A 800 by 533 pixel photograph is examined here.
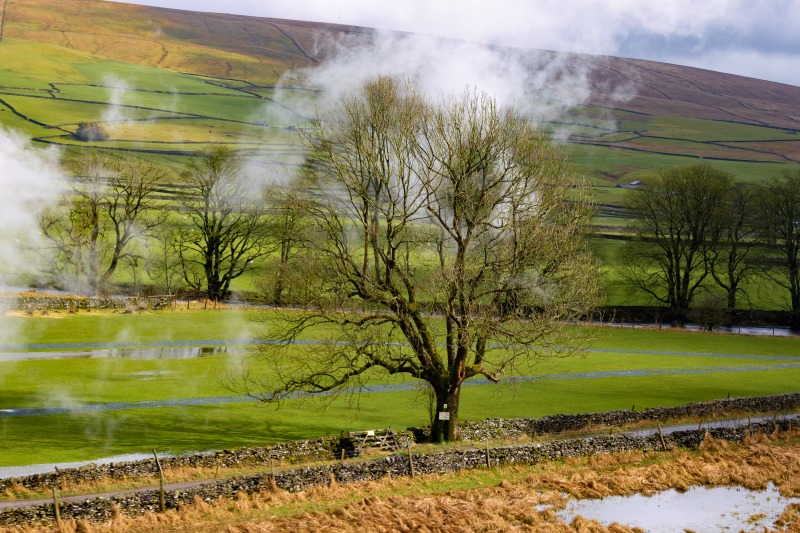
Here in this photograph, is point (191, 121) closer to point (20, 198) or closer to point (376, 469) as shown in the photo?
point (20, 198)

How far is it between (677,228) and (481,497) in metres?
58.1

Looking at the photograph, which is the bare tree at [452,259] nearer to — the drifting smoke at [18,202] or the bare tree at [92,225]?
the drifting smoke at [18,202]

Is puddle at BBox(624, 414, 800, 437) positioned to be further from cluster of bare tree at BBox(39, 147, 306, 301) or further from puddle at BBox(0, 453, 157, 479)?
cluster of bare tree at BBox(39, 147, 306, 301)

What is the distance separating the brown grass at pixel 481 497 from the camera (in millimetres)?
22688

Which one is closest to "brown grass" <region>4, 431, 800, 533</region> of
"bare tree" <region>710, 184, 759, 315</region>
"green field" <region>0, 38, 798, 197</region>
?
"bare tree" <region>710, 184, 759, 315</region>

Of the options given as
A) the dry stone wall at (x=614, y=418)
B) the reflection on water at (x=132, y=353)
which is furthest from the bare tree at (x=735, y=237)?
the reflection on water at (x=132, y=353)

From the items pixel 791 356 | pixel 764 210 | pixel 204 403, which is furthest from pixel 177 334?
pixel 764 210

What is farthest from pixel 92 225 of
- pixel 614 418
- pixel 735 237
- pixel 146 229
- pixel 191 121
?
pixel 191 121

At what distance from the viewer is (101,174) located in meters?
77.8

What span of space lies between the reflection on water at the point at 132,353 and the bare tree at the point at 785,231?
51.9 m

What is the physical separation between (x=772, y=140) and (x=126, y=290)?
547 ft

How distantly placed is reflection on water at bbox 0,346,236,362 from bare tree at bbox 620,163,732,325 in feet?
140

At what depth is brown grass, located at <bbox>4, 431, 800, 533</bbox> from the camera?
22.7 metres

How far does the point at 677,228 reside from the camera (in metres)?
78.3
